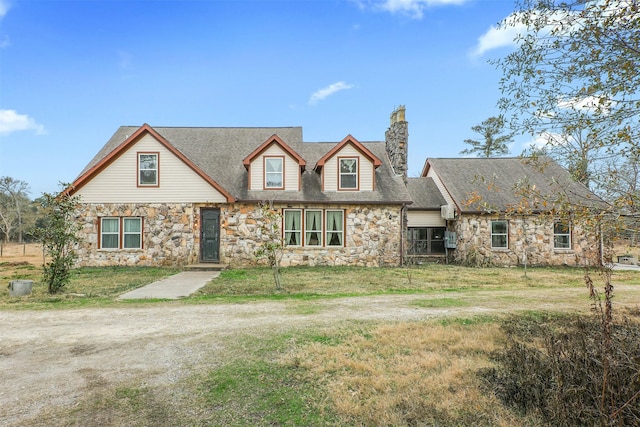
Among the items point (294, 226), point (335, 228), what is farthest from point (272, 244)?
point (335, 228)

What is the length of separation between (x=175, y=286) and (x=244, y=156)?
9420 mm

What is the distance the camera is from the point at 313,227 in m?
16.9

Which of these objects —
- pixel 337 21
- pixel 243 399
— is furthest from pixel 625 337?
pixel 337 21

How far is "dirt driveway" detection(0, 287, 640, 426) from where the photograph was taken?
4078mm

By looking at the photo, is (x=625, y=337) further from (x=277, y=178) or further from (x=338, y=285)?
(x=277, y=178)

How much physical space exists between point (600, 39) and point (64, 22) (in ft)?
67.5

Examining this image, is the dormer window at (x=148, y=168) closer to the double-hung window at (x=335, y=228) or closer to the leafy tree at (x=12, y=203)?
the double-hung window at (x=335, y=228)

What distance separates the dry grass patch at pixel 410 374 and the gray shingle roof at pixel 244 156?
36.1ft

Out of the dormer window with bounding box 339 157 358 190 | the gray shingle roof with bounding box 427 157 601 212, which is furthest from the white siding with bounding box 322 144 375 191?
the gray shingle roof with bounding box 427 157 601 212

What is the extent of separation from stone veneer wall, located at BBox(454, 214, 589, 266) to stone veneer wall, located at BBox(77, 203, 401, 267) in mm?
4479

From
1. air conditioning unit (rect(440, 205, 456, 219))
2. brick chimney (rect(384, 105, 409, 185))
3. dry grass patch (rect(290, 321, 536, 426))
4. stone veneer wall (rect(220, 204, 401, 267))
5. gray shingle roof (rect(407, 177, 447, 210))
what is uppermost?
brick chimney (rect(384, 105, 409, 185))

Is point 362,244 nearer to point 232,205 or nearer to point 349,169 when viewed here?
point 349,169

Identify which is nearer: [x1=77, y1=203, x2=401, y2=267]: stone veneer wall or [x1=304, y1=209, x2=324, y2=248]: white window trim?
[x1=77, y1=203, x2=401, y2=267]: stone veneer wall

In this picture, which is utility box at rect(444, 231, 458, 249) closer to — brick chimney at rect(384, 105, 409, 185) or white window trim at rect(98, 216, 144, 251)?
brick chimney at rect(384, 105, 409, 185)
